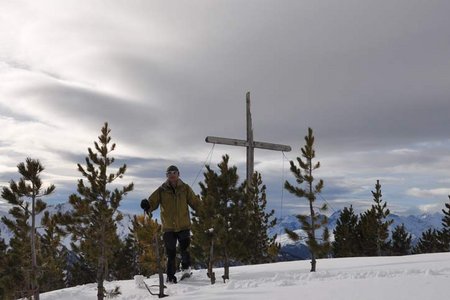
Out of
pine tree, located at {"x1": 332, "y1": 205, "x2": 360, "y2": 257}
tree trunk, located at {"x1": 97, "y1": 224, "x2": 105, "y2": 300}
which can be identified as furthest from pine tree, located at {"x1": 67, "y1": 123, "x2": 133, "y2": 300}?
pine tree, located at {"x1": 332, "y1": 205, "x2": 360, "y2": 257}

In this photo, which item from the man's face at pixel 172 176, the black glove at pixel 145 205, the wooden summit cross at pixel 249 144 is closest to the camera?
the black glove at pixel 145 205

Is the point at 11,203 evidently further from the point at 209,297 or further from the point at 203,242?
the point at 209,297

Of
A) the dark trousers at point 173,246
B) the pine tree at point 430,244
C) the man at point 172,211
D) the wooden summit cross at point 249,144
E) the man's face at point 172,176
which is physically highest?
the wooden summit cross at point 249,144

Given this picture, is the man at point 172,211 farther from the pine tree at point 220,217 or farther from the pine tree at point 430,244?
the pine tree at point 430,244

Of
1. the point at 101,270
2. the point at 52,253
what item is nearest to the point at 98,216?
the point at 101,270

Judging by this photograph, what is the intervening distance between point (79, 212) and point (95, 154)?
2756 millimetres

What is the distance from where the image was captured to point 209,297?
5543 mm

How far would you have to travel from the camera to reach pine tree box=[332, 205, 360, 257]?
1496 inches

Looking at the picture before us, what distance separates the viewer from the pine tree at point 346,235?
3800 cm

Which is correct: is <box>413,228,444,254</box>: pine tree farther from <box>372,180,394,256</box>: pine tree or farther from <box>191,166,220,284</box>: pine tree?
<box>191,166,220,284</box>: pine tree

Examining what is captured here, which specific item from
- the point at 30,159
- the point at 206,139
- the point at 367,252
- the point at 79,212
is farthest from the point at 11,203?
the point at 367,252

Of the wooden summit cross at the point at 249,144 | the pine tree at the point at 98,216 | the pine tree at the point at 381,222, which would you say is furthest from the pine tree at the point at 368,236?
the pine tree at the point at 98,216

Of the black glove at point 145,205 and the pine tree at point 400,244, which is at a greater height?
the black glove at point 145,205

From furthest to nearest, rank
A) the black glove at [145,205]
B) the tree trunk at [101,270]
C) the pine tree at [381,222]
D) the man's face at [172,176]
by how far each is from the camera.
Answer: the pine tree at [381,222], the tree trunk at [101,270], the man's face at [172,176], the black glove at [145,205]
